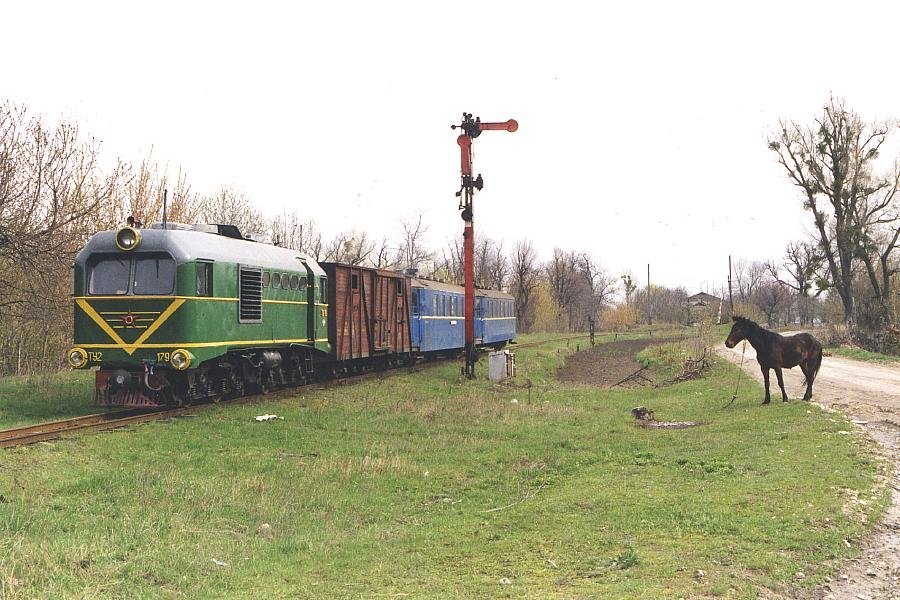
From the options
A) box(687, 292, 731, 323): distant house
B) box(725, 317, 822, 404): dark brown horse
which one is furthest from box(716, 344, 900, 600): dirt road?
box(687, 292, 731, 323): distant house

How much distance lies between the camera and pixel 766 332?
56.2ft

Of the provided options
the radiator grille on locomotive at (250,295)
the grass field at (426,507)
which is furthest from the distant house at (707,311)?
the radiator grille on locomotive at (250,295)

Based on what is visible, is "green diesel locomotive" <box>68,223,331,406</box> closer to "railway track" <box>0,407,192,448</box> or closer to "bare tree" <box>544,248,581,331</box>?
"railway track" <box>0,407,192,448</box>

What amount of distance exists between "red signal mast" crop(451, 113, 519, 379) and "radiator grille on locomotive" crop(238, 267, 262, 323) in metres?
10.3

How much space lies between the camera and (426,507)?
34.4ft

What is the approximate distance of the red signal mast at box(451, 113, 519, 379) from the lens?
26188mm

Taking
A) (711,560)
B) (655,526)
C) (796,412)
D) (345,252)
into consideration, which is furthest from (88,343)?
(345,252)

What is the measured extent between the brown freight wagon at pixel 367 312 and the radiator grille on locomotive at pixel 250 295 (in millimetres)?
4508

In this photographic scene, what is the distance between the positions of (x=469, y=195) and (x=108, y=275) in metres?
13.9

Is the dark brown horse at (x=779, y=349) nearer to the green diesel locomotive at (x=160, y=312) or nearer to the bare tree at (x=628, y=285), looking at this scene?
the green diesel locomotive at (x=160, y=312)

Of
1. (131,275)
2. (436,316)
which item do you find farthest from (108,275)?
(436,316)

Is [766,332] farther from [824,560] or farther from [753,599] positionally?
[753,599]

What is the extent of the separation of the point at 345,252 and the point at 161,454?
147 ft

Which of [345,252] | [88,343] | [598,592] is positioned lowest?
[598,592]
